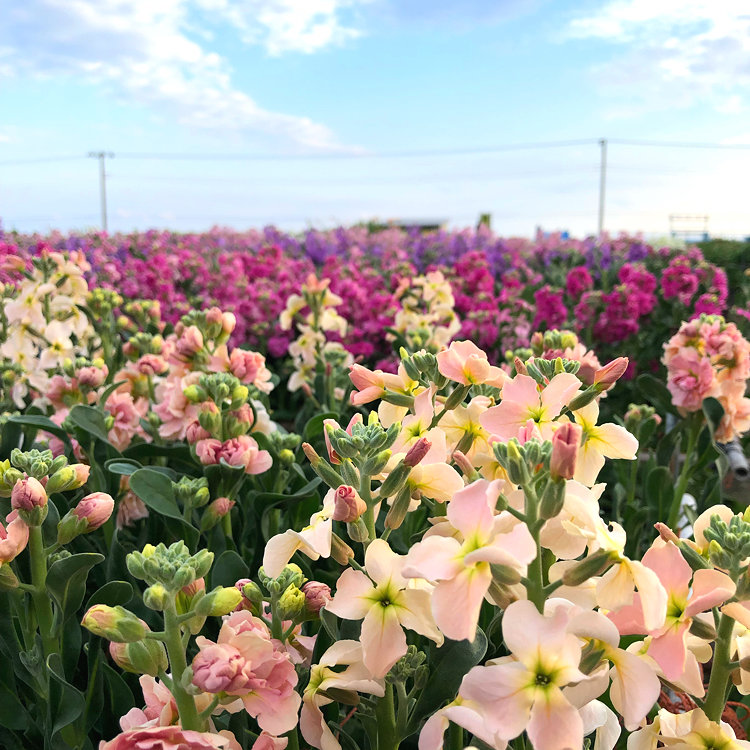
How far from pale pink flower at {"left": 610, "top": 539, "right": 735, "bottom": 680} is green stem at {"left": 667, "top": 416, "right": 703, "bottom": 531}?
1501 mm

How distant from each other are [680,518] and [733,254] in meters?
11.8

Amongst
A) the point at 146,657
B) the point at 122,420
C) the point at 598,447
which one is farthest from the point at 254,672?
the point at 122,420

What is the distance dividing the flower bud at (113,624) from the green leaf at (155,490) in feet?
2.06

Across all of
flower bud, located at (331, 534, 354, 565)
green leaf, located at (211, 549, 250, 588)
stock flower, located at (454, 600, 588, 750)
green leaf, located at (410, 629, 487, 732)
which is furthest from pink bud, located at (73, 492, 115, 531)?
stock flower, located at (454, 600, 588, 750)

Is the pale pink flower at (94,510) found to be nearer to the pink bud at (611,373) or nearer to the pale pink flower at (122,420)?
the pink bud at (611,373)

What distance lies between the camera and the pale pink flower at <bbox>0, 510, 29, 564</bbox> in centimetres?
90

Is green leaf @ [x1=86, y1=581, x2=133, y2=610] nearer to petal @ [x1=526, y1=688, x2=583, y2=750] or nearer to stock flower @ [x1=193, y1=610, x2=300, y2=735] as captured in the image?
stock flower @ [x1=193, y1=610, x2=300, y2=735]

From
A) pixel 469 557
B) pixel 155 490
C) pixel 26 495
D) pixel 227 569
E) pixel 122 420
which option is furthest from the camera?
pixel 122 420

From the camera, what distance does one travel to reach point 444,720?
0.76 m

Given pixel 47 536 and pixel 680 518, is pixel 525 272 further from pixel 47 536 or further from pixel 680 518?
pixel 47 536

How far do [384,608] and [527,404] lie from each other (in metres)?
0.28

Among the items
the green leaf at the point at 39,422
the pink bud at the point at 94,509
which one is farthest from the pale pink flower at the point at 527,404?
the green leaf at the point at 39,422

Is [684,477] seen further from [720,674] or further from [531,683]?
[531,683]

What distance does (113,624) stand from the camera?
0.72 m
